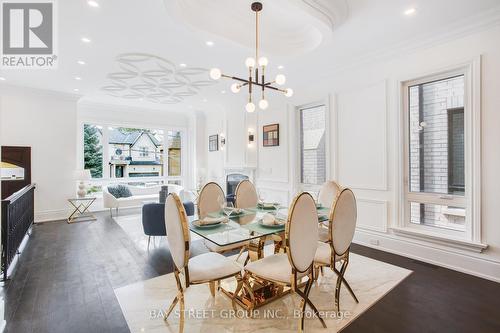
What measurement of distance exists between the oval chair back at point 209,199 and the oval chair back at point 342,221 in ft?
4.71

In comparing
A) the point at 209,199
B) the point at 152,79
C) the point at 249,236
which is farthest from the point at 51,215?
the point at 249,236

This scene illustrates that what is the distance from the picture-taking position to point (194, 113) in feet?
26.6

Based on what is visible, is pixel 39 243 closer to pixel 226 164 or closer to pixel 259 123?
pixel 226 164

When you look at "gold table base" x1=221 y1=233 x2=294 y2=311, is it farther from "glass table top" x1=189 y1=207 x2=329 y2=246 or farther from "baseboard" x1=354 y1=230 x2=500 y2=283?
"baseboard" x1=354 y1=230 x2=500 y2=283

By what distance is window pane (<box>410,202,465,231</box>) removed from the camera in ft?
10.5

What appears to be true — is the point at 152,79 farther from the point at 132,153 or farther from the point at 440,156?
the point at 440,156

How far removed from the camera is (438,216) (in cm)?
338

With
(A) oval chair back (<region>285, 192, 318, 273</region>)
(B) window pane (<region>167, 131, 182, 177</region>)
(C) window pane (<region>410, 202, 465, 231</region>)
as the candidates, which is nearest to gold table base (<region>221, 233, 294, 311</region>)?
(A) oval chair back (<region>285, 192, 318, 273</region>)

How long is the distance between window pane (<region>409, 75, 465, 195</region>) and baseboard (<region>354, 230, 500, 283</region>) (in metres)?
0.76

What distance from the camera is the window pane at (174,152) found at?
8547 mm

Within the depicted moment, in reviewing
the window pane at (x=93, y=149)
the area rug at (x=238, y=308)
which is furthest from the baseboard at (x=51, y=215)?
the area rug at (x=238, y=308)

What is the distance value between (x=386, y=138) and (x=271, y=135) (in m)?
2.49

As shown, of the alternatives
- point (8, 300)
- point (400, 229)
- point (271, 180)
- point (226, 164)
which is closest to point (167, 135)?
point (226, 164)

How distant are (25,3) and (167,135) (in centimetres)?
565
